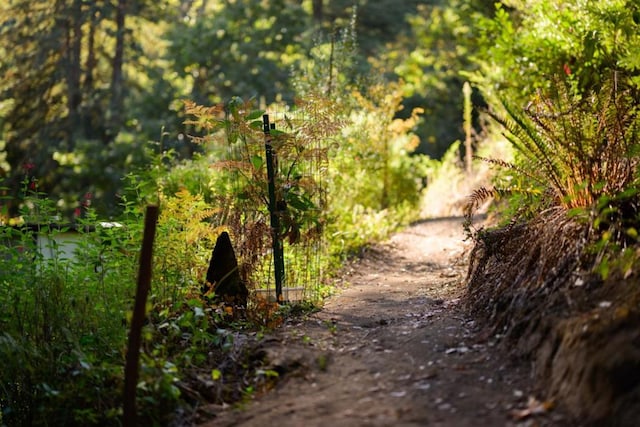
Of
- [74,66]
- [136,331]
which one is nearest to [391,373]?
[136,331]

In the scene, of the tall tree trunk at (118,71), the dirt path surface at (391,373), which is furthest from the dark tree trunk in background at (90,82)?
the dirt path surface at (391,373)

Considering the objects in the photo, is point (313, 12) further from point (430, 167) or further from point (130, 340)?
point (130, 340)

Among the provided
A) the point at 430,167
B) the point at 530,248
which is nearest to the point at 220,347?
the point at 530,248

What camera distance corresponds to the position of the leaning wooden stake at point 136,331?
4.08 m

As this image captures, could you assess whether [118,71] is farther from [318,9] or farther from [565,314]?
[565,314]

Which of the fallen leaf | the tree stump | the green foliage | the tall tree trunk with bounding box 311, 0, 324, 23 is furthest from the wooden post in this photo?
the tall tree trunk with bounding box 311, 0, 324, 23

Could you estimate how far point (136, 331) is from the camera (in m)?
4.08

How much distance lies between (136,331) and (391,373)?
1.46 metres

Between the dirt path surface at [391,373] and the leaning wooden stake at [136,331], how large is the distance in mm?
470

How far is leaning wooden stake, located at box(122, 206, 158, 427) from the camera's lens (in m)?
4.08

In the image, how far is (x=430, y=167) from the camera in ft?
57.9

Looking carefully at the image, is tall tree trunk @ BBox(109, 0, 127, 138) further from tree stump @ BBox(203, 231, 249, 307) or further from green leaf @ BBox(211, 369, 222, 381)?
green leaf @ BBox(211, 369, 222, 381)

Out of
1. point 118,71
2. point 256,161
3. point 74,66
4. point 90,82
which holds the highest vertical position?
point 74,66

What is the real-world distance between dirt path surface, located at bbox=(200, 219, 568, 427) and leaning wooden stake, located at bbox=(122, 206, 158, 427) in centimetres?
47
